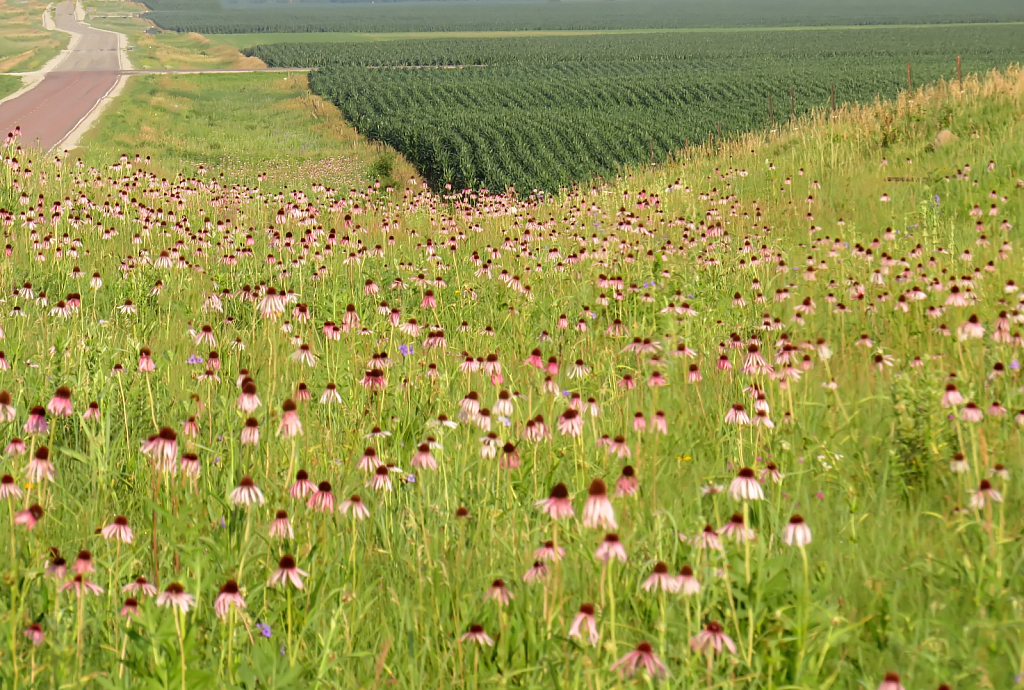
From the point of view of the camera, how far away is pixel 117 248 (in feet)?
28.5

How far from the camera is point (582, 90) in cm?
4734

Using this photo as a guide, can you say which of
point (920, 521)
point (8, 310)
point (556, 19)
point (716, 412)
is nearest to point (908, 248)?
point (716, 412)

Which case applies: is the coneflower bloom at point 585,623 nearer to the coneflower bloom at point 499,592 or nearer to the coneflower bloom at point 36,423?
the coneflower bloom at point 499,592

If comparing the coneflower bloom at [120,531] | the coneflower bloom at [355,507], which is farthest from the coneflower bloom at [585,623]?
the coneflower bloom at [120,531]

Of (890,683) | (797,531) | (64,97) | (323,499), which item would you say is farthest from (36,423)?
(64,97)

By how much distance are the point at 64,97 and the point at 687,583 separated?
46.0 metres

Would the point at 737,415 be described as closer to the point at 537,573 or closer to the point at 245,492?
the point at 537,573

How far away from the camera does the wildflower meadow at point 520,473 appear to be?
2.38m

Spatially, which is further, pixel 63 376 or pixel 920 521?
pixel 63 376

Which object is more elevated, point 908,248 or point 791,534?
point 791,534

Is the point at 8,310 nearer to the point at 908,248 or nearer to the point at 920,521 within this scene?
the point at 920,521

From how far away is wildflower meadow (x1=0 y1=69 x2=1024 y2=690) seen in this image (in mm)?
2379

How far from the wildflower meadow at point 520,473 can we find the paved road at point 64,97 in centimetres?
1542

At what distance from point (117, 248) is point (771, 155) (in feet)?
32.5
